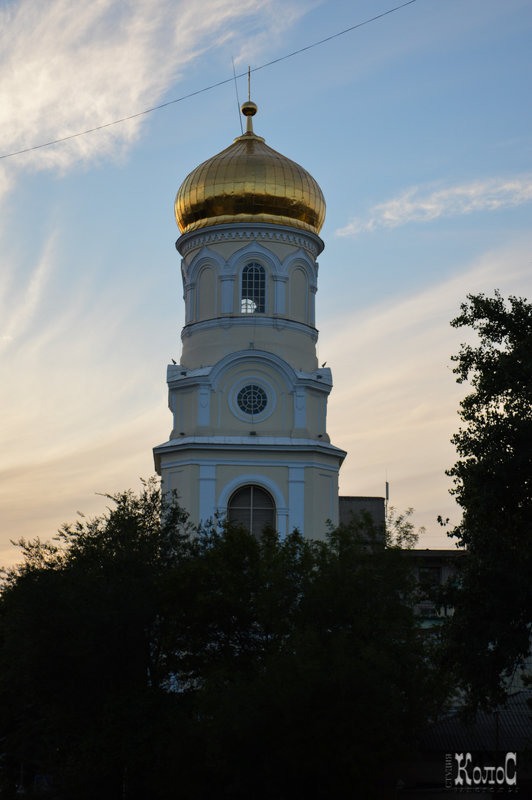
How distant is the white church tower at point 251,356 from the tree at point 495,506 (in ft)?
43.0

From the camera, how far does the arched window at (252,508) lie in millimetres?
34844

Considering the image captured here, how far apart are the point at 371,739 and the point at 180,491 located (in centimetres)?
1549

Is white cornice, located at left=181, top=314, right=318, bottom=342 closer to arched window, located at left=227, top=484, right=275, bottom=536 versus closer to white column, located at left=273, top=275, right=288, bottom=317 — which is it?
white column, located at left=273, top=275, right=288, bottom=317

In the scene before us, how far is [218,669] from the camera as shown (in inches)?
876

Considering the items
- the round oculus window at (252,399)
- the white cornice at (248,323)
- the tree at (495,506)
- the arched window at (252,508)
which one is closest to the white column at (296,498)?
the arched window at (252,508)

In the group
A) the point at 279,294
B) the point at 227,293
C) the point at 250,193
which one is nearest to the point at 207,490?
the point at 227,293

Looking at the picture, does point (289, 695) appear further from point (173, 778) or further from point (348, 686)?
point (173, 778)

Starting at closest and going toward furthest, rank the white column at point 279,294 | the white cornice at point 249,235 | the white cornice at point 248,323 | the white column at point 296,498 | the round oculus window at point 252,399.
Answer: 1. the white column at point 296,498
2. the round oculus window at point 252,399
3. the white cornice at point 248,323
4. the white column at point 279,294
5. the white cornice at point 249,235

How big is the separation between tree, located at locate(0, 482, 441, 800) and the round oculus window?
9653mm

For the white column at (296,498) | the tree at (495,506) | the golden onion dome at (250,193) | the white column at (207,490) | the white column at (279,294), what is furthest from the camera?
the golden onion dome at (250,193)

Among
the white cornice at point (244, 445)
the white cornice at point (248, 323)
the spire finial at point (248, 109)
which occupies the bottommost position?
→ the white cornice at point (244, 445)

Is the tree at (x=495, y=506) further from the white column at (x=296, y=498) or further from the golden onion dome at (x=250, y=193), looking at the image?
the golden onion dome at (x=250, y=193)

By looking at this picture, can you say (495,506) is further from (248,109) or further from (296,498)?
(248,109)

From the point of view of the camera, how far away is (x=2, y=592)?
2658 cm
